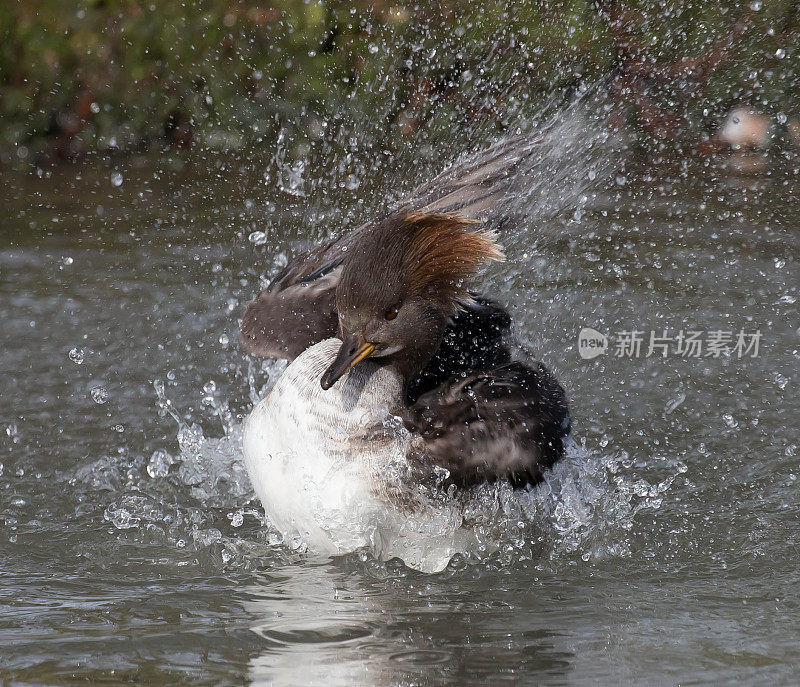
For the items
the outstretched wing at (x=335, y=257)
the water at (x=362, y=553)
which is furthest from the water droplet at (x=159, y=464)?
the outstretched wing at (x=335, y=257)

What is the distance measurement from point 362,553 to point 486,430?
619 mm

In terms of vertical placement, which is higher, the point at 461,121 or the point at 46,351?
the point at 461,121

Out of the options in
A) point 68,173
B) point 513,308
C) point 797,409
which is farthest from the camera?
point 68,173

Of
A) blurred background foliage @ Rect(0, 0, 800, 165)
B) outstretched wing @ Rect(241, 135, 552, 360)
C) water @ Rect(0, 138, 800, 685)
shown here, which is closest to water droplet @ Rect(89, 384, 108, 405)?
water @ Rect(0, 138, 800, 685)

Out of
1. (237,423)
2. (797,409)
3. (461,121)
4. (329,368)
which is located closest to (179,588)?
(329,368)

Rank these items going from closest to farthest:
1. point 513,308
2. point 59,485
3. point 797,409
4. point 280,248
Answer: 1. point 59,485
2. point 797,409
3. point 513,308
4. point 280,248

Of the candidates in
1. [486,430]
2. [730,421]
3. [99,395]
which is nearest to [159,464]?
[99,395]

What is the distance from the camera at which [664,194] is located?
7.42m

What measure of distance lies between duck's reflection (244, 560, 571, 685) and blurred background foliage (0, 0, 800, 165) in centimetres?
467

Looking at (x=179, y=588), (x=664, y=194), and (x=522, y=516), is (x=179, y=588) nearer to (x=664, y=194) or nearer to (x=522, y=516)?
(x=522, y=516)

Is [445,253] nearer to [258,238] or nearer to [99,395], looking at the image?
[99,395]

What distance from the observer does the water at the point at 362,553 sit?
3.12 meters

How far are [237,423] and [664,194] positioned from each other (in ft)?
12.7

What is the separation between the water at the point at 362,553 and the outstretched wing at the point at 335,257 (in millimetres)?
510
